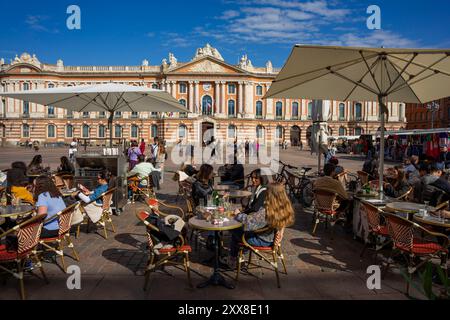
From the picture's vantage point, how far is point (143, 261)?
14.9 ft

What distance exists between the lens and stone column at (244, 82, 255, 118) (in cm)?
4841

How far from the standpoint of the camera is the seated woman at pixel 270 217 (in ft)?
A: 12.5

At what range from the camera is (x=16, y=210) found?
15.3ft

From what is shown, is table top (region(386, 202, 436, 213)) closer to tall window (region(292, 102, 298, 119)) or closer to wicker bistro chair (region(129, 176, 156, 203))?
wicker bistro chair (region(129, 176, 156, 203))

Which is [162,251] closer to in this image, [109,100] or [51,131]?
[109,100]

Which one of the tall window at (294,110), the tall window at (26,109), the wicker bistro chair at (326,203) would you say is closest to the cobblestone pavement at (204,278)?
the wicker bistro chair at (326,203)

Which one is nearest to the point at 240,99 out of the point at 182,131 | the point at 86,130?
the point at 182,131

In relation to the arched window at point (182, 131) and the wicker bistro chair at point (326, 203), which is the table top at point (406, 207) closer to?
the wicker bistro chair at point (326, 203)

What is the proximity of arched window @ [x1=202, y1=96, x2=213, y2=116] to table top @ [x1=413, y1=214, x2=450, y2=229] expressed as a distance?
45.0m

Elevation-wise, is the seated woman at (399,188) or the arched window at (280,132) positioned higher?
the arched window at (280,132)

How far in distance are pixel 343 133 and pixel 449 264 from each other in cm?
4829

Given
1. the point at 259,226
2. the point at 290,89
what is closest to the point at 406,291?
the point at 259,226

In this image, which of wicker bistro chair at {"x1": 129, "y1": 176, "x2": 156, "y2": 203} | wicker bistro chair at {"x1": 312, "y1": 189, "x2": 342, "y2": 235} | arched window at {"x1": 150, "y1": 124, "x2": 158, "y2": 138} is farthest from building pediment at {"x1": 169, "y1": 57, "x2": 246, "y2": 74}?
wicker bistro chair at {"x1": 312, "y1": 189, "x2": 342, "y2": 235}

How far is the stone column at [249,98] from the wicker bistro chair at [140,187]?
4065 cm
